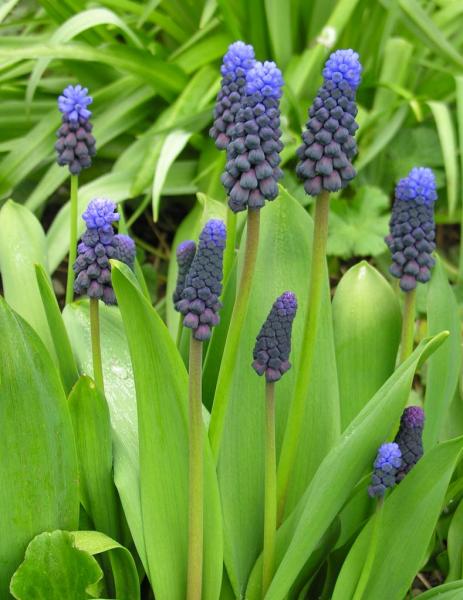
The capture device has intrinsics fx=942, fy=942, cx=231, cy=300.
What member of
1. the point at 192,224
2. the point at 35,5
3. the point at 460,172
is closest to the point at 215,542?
the point at 192,224

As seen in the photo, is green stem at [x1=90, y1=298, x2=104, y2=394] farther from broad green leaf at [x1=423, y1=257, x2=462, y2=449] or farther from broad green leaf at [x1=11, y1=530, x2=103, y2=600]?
broad green leaf at [x1=423, y1=257, x2=462, y2=449]

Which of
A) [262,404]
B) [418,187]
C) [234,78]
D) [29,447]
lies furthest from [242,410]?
[234,78]

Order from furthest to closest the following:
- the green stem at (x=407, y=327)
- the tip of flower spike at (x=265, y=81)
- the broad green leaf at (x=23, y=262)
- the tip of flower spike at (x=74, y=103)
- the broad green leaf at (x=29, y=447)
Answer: the broad green leaf at (x=23, y=262) < the tip of flower spike at (x=74, y=103) < the green stem at (x=407, y=327) < the broad green leaf at (x=29, y=447) < the tip of flower spike at (x=265, y=81)

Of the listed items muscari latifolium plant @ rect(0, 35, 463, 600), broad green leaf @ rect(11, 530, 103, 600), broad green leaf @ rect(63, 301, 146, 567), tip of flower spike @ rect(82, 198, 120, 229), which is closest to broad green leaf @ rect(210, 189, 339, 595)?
muscari latifolium plant @ rect(0, 35, 463, 600)

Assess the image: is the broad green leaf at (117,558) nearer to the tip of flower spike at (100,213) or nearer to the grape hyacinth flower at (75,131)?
the tip of flower spike at (100,213)

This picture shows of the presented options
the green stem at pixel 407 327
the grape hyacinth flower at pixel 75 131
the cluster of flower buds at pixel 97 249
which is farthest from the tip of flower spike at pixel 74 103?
the green stem at pixel 407 327

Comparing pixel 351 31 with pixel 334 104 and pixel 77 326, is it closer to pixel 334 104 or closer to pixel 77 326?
pixel 77 326

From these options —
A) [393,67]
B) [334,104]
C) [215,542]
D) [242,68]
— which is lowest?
[215,542]
